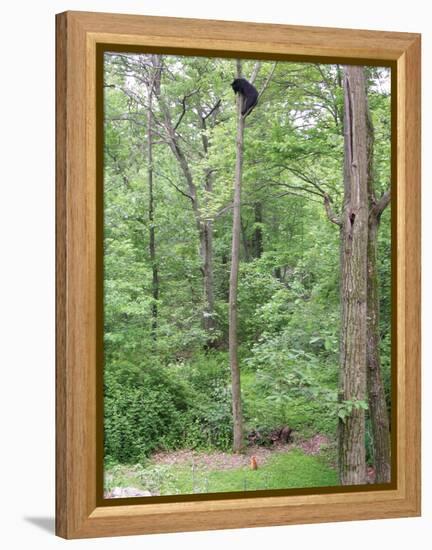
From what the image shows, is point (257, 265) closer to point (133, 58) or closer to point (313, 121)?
point (313, 121)

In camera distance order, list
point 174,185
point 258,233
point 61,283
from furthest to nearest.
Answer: point 258,233
point 174,185
point 61,283

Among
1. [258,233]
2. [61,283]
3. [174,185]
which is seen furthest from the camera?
[258,233]

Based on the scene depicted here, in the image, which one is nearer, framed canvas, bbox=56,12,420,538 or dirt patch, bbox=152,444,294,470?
framed canvas, bbox=56,12,420,538

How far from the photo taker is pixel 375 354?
7109 mm

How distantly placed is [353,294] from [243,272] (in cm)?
71

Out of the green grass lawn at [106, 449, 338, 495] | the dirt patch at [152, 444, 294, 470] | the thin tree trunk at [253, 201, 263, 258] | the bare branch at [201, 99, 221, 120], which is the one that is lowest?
the green grass lawn at [106, 449, 338, 495]

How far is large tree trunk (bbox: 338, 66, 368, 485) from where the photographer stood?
7078 mm

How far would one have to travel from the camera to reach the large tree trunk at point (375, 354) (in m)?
7.07

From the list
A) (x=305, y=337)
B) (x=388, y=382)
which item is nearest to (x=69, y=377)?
(x=305, y=337)

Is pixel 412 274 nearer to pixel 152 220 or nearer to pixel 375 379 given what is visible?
pixel 375 379

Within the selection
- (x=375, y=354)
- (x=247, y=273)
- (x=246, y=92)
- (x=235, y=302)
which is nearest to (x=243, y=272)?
(x=247, y=273)

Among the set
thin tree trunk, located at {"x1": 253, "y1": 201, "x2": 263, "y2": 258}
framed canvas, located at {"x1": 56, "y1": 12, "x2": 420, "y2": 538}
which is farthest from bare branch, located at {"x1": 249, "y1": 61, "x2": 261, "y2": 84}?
thin tree trunk, located at {"x1": 253, "y1": 201, "x2": 263, "y2": 258}

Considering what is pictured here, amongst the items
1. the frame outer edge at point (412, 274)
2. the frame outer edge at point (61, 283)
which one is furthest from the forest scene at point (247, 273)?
the frame outer edge at point (61, 283)

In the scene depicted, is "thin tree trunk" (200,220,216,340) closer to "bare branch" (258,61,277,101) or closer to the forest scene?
the forest scene
